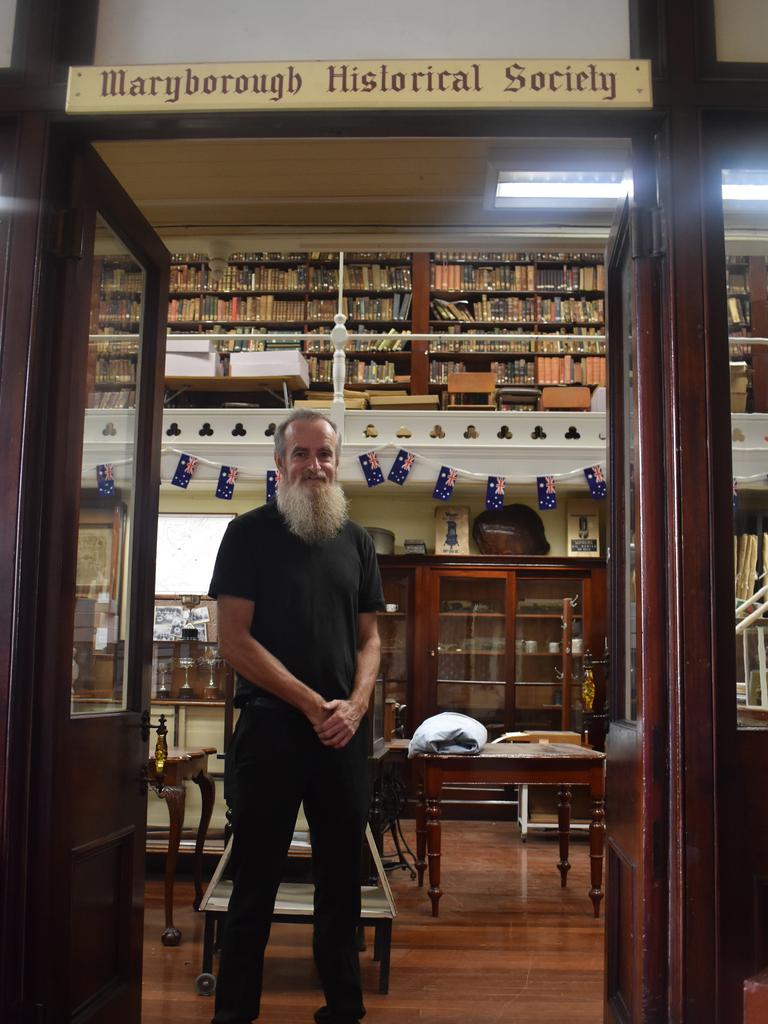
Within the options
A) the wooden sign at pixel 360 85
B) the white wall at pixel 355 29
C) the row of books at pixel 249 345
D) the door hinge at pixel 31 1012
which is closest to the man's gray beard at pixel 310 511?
the wooden sign at pixel 360 85

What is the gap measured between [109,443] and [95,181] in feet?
2.08

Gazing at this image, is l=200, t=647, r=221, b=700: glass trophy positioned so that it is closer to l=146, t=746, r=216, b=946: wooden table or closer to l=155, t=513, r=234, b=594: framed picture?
l=155, t=513, r=234, b=594: framed picture

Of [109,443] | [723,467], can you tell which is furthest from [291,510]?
[723,467]

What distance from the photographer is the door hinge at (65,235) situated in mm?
2229

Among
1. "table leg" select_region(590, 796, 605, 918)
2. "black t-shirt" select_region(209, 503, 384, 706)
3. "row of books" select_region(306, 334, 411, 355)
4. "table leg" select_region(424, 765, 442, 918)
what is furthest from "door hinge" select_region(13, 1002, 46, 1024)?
"row of books" select_region(306, 334, 411, 355)

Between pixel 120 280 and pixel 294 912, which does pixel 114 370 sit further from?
pixel 294 912

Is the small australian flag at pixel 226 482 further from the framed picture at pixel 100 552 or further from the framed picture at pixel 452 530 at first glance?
the framed picture at pixel 100 552

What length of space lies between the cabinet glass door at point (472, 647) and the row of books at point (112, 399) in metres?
6.06

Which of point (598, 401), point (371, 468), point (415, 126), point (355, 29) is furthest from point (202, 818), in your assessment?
point (598, 401)

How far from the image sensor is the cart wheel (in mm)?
3205

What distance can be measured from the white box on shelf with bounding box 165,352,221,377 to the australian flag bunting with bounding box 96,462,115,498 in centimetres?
592

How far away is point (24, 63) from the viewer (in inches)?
90.0

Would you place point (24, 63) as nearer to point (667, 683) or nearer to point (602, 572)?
point (667, 683)

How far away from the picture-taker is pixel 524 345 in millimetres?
9656
